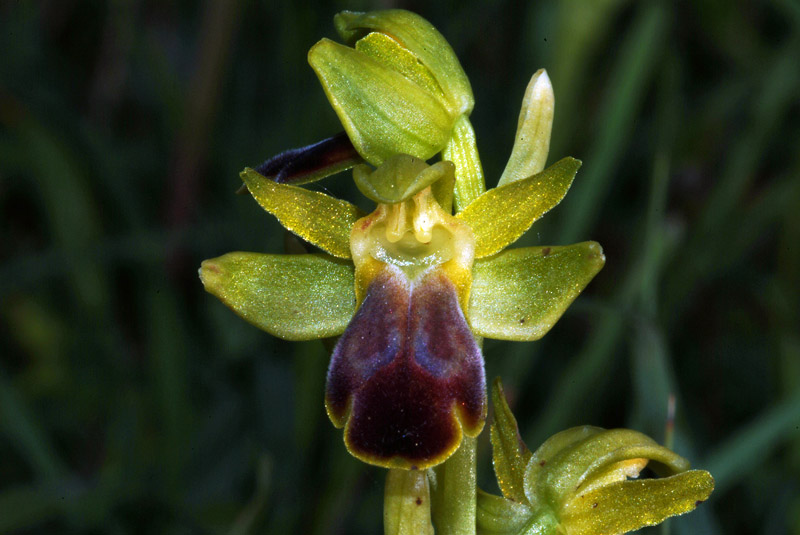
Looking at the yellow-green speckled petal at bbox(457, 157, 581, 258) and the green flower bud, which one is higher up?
the green flower bud

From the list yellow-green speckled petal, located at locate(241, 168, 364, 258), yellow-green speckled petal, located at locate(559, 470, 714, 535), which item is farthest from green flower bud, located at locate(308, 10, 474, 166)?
yellow-green speckled petal, located at locate(559, 470, 714, 535)

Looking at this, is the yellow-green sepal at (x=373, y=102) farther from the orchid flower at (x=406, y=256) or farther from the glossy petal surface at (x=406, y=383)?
the glossy petal surface at (x=406, y=383)

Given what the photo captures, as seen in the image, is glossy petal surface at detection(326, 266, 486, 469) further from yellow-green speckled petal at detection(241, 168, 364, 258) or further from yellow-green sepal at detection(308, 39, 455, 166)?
yellow-green sepal at detection(308, 39, 455, 166)

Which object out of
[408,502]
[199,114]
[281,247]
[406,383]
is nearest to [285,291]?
[406,383]

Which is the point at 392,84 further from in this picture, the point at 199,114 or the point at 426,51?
the point at 199,114

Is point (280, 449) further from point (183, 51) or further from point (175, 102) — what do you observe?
point (183, 51)

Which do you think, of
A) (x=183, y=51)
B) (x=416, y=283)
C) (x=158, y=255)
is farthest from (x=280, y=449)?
(x=183, y=51)

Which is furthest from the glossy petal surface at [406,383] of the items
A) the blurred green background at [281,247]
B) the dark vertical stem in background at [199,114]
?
the dark vertical stem in background at [199,114]
